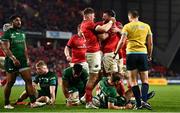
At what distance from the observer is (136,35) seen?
11.6m

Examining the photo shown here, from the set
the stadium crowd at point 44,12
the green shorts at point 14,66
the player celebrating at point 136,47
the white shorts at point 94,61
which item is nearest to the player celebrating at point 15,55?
the green shorts at point 14,66

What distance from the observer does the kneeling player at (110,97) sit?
1141cm

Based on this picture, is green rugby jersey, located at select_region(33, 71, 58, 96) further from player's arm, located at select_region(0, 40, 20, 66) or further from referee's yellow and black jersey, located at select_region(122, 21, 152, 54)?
referee's yellow and black jersey, located at select_region(122, 21, 152, 54)

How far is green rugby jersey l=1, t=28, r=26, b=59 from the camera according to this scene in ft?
37.8

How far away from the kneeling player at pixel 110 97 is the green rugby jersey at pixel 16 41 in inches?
72.5

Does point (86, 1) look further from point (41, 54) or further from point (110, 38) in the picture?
point (110, 38)

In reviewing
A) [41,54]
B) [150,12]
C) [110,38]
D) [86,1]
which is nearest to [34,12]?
[41,54]

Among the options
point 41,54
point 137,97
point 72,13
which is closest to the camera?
point 137,97

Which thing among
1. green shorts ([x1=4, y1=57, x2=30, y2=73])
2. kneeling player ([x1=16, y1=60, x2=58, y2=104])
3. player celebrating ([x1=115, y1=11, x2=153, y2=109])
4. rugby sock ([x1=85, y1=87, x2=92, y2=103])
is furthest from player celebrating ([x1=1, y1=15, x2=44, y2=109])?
player celebrating ([x1=115, y1=11, x2=153, y2=109])

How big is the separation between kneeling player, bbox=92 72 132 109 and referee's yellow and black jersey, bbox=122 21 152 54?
27.6 inches

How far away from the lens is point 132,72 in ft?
37.9

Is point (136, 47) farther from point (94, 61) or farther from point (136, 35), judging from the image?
point (94, 61)

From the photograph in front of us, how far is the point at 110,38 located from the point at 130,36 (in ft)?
3.24

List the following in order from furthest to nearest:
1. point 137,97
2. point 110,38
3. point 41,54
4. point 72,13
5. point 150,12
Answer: point 150,12
point 72,13
point 41,54
point 110,38
point 137,97
